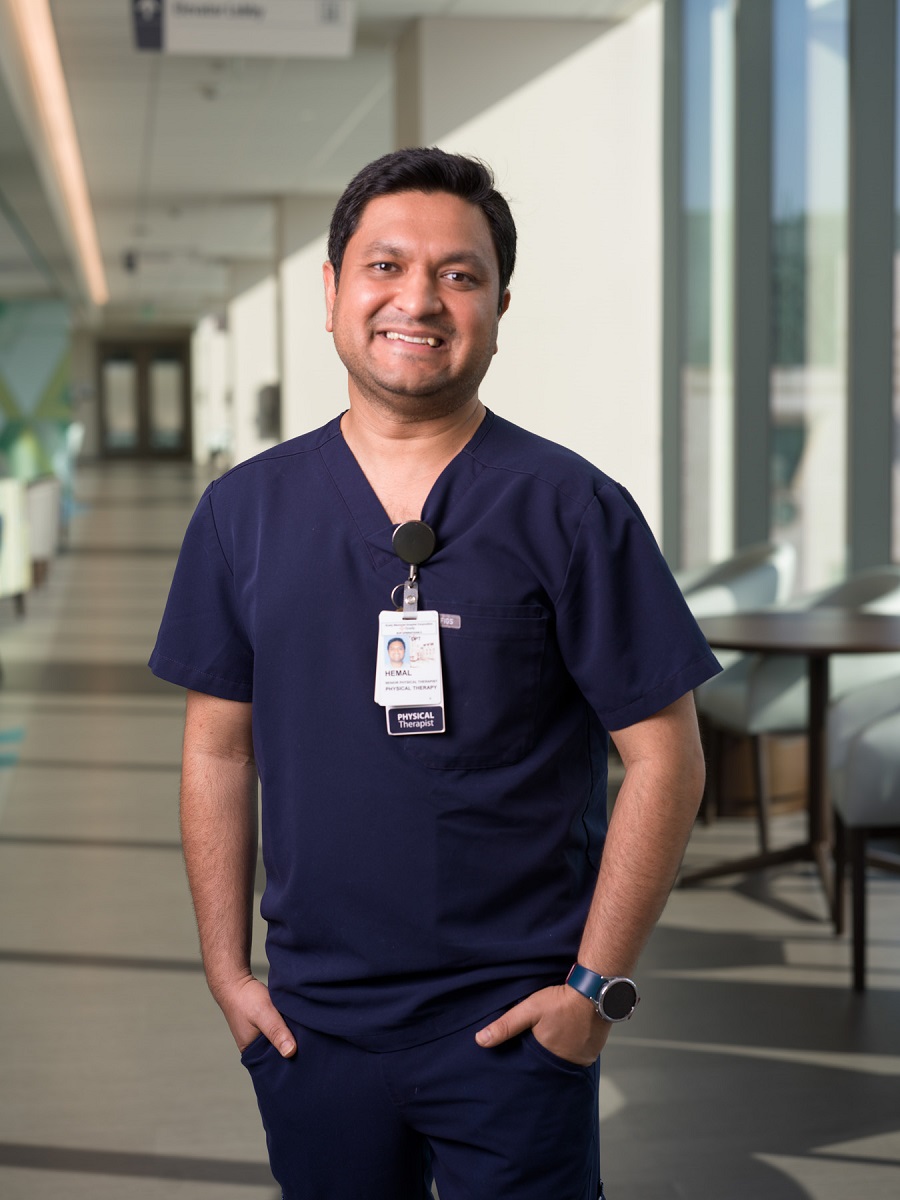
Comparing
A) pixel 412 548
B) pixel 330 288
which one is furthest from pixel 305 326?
pixel 412 548

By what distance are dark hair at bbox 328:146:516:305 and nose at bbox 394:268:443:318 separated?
9 cm

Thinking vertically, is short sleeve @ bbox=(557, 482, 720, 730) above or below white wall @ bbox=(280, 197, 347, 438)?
below

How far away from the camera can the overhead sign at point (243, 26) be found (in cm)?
627

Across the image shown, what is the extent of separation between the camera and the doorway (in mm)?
44562

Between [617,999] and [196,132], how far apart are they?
10767 mm

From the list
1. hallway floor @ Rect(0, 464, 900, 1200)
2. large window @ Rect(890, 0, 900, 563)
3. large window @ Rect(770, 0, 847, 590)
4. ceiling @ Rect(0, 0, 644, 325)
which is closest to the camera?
hallway floor @ Rect(0, 464, 900, 1200)

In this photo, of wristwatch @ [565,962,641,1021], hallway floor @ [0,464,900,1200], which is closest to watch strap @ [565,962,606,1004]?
wristwatch @ [565,962,641,1021]

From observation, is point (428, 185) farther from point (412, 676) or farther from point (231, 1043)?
point (231, 1043)

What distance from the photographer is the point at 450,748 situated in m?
1.41

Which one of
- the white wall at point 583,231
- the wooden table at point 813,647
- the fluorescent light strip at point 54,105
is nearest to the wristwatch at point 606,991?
the wooden table at point 813,647

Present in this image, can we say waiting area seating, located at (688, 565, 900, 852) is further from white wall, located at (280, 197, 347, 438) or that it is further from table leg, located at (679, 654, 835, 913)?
white wall, located at (280, 197, 347, 438)

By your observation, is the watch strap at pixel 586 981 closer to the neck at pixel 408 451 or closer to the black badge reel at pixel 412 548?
the black badge reel at pixel 412 548

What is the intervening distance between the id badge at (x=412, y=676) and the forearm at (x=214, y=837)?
0.97ft

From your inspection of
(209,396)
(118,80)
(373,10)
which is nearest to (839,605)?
(373,10)
